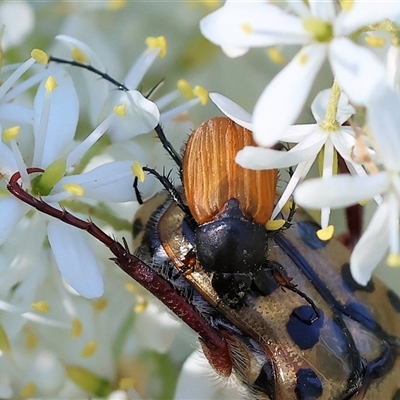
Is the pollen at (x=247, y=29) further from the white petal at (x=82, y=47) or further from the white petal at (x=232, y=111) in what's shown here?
the white petal at (x=82, y=47)

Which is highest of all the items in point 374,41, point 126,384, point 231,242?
point 374,41

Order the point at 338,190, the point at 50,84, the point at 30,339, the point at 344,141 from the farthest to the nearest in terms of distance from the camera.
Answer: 1. the point at 30,339
2. the point at 50,84
3. the point at 344,141
4. the point at 338,190

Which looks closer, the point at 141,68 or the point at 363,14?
the point at 363,14

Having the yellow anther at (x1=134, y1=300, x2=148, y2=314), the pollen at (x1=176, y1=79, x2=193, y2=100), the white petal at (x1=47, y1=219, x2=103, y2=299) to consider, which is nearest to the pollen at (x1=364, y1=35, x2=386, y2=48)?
the pollen at (x1=176, y1=79, x2=193, y2=100)

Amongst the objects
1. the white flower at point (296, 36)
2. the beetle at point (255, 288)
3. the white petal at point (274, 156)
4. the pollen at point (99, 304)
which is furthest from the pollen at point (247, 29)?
the pollen at point (99, 304)

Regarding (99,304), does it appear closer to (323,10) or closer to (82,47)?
(82,47)

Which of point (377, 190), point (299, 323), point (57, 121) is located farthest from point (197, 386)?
point (377, 190)
